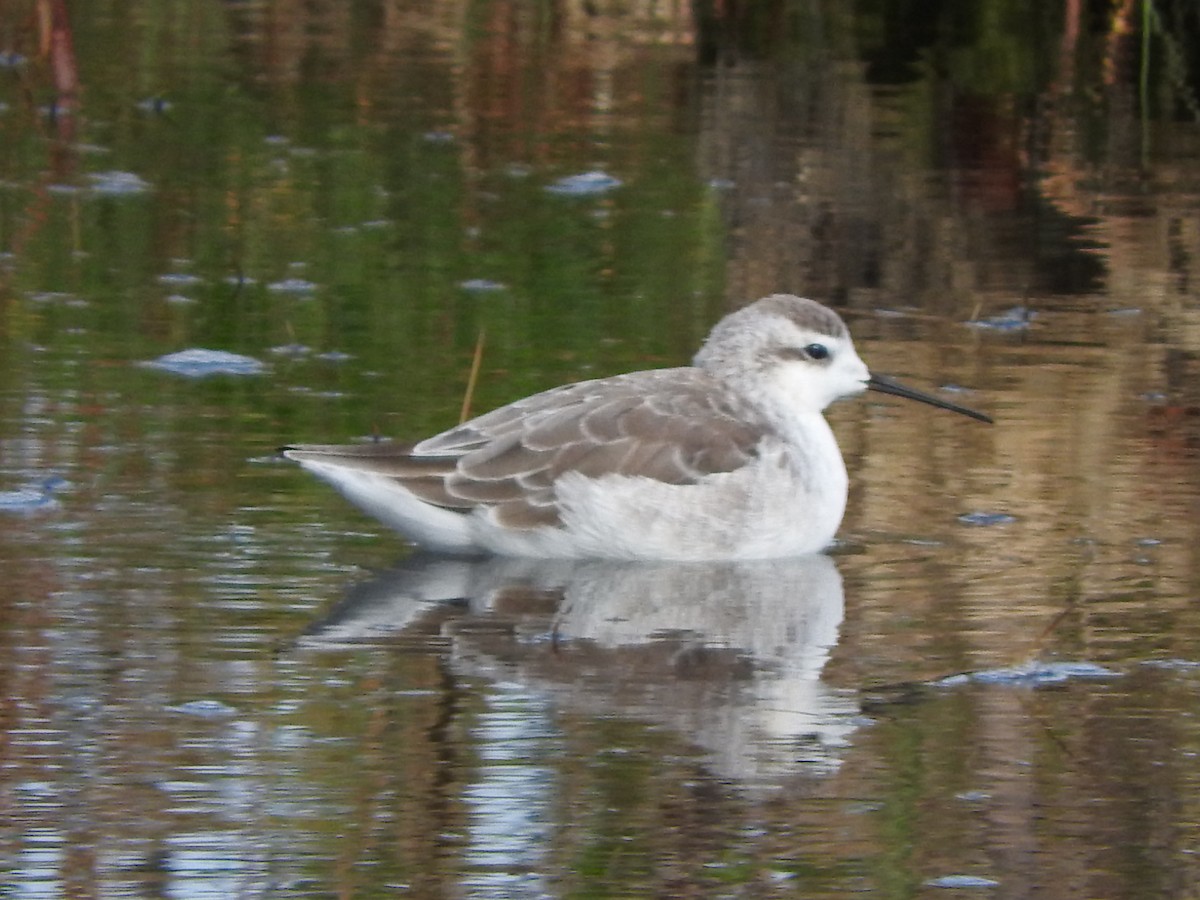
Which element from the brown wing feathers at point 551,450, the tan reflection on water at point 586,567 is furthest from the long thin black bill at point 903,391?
the brown wing feathers at point 551,450

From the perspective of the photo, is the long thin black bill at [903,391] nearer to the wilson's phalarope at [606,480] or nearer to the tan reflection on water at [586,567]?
the tan reflection on water at [586,567]

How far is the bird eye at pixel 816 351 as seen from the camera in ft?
28.9

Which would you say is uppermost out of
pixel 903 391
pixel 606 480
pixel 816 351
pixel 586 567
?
pixel 816 351

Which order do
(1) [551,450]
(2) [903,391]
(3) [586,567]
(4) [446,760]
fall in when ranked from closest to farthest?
1. (4) [446,760]
2. (3) [586,567]
3. (1) [551,450]
4. (2) [903,391]

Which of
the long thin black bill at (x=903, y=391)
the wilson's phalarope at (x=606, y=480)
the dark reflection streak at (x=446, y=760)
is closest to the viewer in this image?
the dark reflection streak at (x=446, y=760)

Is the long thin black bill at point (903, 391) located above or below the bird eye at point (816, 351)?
below

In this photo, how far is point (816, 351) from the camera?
29.0ft

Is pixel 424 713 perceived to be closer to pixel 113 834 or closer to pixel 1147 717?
pixel 113 834

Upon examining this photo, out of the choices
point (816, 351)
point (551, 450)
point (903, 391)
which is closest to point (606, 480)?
point (551, 450)

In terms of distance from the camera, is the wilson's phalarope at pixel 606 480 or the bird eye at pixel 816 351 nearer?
the wilson's phalarope at pixel 606 480

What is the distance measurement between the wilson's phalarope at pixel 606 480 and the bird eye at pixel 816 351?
1.32 feet

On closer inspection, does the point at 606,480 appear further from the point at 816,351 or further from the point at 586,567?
the point at 816,351

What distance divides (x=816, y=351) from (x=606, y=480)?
44.1 inches

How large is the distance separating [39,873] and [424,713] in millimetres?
1341
